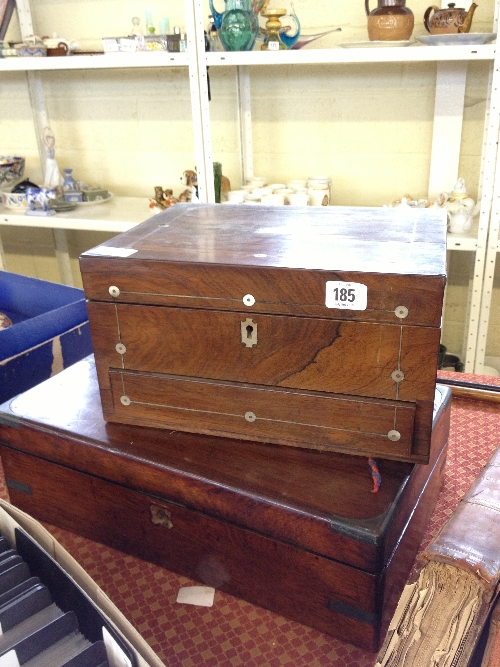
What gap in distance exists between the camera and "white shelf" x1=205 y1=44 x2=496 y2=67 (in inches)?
61.9

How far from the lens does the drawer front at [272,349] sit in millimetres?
685

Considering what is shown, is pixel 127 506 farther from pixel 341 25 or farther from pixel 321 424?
pixel 341 25

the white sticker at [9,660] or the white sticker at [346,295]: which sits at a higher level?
the white sticker at [346,295]

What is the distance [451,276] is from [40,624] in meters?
1.96

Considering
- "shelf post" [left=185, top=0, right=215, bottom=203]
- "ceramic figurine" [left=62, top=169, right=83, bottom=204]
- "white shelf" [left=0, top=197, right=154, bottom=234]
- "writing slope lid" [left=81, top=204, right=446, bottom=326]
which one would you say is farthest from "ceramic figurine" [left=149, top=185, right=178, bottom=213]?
"writing slope lid" [left=81, top=204, right=446, bottom=326]

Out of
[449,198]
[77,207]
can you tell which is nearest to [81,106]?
[77,207]

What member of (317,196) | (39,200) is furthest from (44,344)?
(39,200)

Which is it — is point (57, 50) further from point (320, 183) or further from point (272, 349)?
point (272, 349)

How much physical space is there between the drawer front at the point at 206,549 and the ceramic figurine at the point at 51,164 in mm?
1796

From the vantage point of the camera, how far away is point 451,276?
2215 millimetres

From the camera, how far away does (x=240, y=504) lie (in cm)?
71

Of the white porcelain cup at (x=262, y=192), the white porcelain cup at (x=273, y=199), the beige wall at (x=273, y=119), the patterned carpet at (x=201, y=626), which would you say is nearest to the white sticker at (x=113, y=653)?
the patterned carpet at (x=201, y=626)

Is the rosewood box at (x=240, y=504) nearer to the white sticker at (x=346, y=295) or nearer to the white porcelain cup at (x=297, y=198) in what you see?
the white sticker at (x=346, y=295)

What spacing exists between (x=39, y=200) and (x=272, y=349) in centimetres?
187
